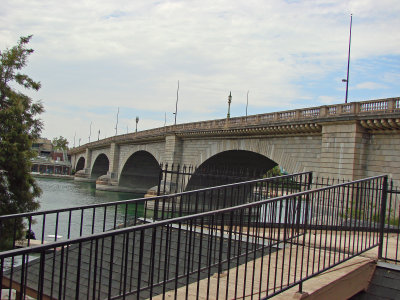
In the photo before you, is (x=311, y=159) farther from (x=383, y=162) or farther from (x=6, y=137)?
(x=6, y=137)

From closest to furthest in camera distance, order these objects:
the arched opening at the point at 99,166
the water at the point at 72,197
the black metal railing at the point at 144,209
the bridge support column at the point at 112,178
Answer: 1. the black metal railing at the point at 144,209
2. the water at the point at 72,197
3. the bridge support column at the point at 112,178
4. the arched opening at the point at 99,166

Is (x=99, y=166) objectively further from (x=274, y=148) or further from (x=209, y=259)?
(x=209, y=259)

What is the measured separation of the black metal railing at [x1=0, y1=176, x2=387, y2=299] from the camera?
335cm

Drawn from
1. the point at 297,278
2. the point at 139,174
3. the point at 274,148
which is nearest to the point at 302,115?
the point at 274,148

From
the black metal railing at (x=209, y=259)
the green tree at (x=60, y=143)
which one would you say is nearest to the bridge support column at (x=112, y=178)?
the black metal railing at (x=209, y=259)

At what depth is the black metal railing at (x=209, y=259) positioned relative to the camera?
3.35m

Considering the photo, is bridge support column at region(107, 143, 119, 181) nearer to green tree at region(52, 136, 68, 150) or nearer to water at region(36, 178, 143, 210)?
water at region(36, 178, 143, 210)

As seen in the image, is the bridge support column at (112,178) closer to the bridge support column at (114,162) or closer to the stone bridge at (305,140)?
the bridge support column at (114,162)

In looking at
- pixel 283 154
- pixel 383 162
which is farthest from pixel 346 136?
pixel 283 154

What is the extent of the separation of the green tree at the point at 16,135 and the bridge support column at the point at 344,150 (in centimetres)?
1401

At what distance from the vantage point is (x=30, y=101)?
15875 millimetres

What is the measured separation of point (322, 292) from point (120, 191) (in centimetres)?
5706

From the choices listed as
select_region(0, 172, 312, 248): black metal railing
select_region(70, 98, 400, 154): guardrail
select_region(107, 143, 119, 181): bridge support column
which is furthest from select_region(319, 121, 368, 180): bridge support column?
select_region(107, 143, 119, 181): bridge support column

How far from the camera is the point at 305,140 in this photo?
23812mm
